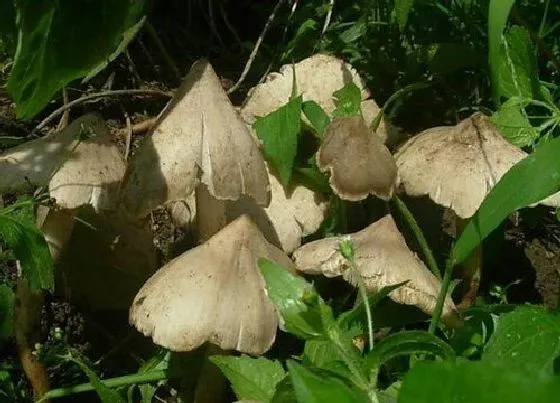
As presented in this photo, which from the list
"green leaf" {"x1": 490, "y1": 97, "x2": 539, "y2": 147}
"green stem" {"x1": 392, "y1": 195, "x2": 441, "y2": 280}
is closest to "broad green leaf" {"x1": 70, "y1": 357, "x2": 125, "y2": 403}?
"green stem" {"x1": 392, "y1": 195, "x2": 441, "y2": 280}

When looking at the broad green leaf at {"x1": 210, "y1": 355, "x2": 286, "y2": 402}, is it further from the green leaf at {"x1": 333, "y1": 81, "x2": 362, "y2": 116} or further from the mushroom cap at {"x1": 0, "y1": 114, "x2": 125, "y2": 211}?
the green leaf at {"x1": 333, "y1": 81, "x2": 362, "y2": 116}

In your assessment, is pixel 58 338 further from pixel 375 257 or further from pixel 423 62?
pixel 423 62

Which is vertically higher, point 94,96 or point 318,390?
point 318,390

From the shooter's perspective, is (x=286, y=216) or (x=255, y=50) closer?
(x=286, y=216)

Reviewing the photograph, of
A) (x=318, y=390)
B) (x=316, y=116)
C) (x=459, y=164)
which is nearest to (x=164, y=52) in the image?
(x=316, y=116)

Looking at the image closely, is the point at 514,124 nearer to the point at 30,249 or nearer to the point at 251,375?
the point at 251,375

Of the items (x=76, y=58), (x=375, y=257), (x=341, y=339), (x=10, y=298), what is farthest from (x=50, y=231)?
(x=341, y=339)

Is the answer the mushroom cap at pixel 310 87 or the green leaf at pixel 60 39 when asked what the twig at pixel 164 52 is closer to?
the mushroom cap at pixel 310 87
